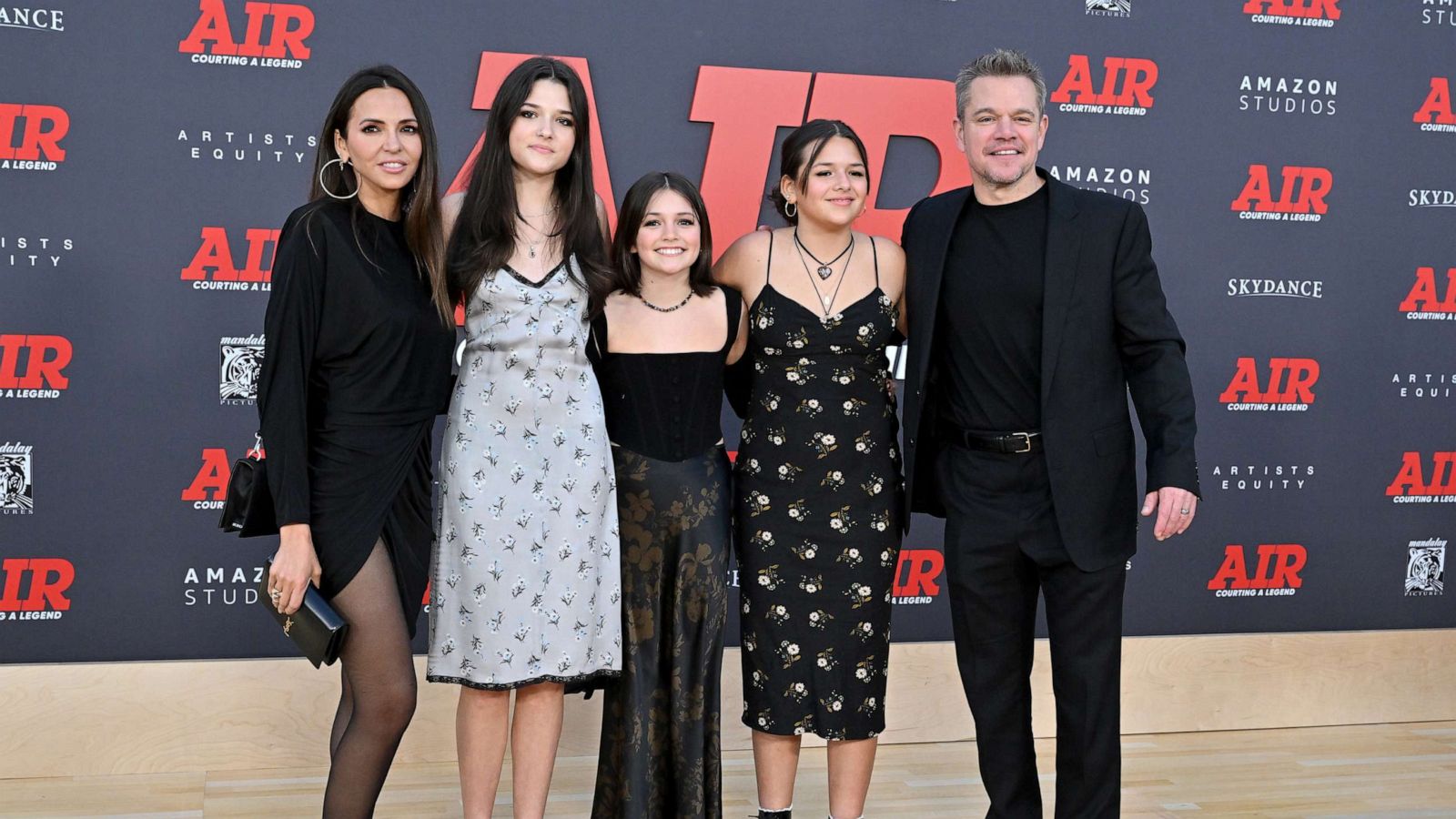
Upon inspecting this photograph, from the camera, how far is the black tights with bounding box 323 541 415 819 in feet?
7.29

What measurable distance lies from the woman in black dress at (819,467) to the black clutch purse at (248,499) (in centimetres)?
92

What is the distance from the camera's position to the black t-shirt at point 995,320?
2527 millimetres

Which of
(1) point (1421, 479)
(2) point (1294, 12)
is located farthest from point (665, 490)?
(1) point (1421, 479)

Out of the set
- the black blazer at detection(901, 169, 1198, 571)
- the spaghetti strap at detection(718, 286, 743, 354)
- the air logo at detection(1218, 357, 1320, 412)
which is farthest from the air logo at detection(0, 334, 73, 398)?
the air logo at detection(1218, 357, 1320, 412)

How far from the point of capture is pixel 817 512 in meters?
2.55

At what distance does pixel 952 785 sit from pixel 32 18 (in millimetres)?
3082

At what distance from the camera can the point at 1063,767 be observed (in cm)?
261

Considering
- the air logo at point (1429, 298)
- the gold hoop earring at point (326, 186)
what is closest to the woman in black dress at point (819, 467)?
the gold hoop earring at point (326, 186)

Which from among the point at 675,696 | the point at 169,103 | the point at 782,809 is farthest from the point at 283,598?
the point at 169,103

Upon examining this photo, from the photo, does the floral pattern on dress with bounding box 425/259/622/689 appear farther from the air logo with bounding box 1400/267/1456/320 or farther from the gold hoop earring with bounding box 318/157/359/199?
the air logo with bounding box 1400/267/1456/320

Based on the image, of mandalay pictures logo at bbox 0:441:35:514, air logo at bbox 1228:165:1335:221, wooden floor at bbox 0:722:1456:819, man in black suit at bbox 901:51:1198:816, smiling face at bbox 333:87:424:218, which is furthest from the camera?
air logo at bbox 1228:165:1335:221

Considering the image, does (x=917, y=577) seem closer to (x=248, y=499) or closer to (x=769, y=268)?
(x=769, y=268)

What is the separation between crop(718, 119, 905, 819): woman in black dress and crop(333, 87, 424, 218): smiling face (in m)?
0.73

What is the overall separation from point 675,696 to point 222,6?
2128 millimetres
